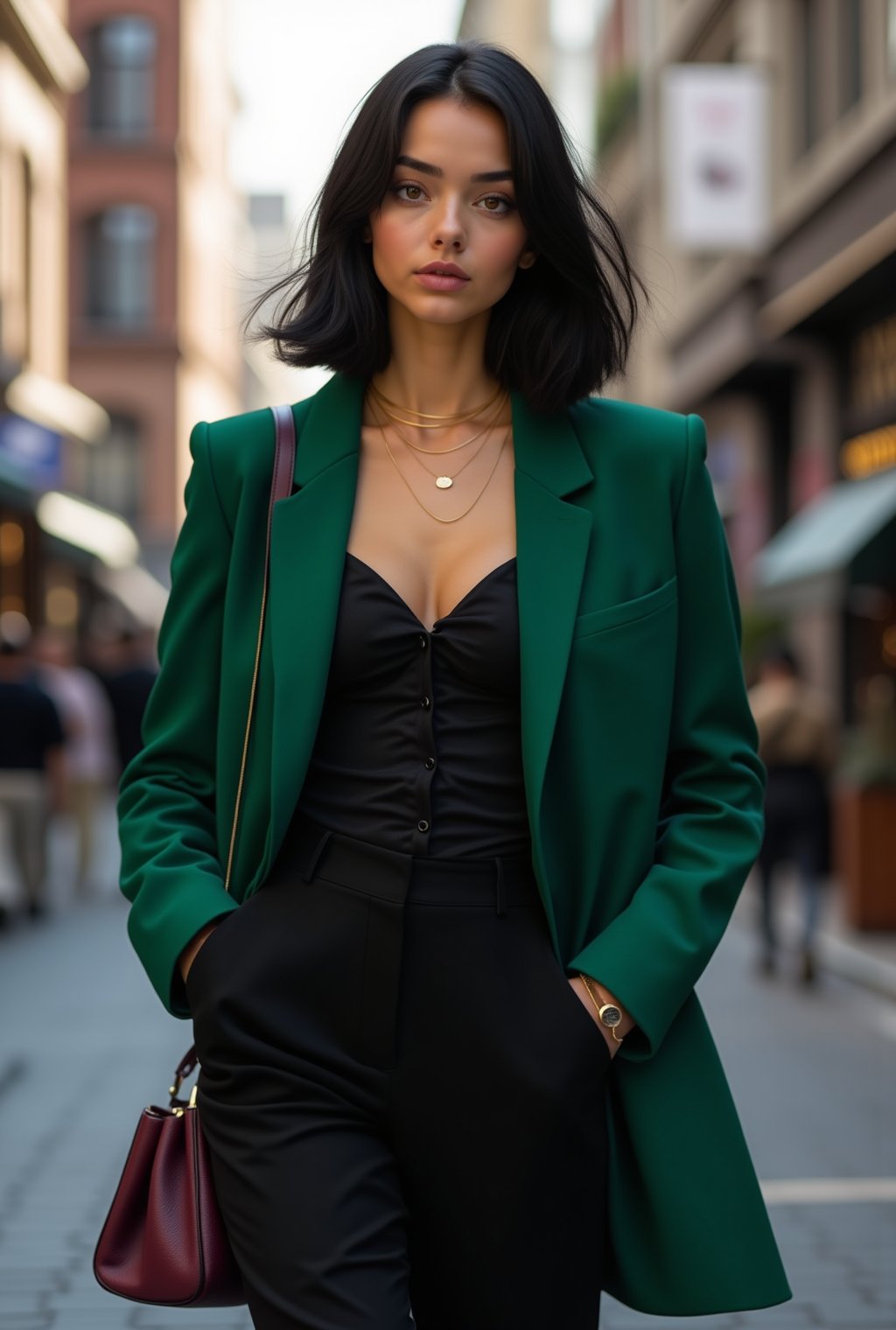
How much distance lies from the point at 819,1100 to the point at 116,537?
2428 centimetres

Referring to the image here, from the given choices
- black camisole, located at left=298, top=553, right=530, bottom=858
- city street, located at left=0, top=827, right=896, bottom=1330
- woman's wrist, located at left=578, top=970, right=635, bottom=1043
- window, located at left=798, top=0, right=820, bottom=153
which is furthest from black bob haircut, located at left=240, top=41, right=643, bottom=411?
window, located at left=798, top=0, right=820, bottom=153

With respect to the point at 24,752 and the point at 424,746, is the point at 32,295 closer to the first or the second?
the point at 24,752

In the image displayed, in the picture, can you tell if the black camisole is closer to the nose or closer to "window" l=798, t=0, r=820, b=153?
the nose

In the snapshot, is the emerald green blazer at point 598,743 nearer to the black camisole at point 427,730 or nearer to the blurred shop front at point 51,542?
the black camisole at point 427,730

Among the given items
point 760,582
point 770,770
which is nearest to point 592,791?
point 770,770

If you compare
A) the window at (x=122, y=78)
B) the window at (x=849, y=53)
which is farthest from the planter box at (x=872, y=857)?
the window at (x=122, y=78)

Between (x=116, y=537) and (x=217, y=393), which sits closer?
(x=116, y=537)

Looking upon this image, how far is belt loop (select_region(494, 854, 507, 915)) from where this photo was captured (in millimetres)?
2303

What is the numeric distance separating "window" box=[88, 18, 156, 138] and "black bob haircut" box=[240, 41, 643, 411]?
42.1 m

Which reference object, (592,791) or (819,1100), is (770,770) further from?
(592,791)

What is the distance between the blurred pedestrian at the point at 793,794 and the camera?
35.7 ft

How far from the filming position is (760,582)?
17.2 m

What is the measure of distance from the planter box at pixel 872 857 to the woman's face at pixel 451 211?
33.4 ft

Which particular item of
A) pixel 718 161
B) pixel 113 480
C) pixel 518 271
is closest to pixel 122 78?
Answer: pixel 113 480
